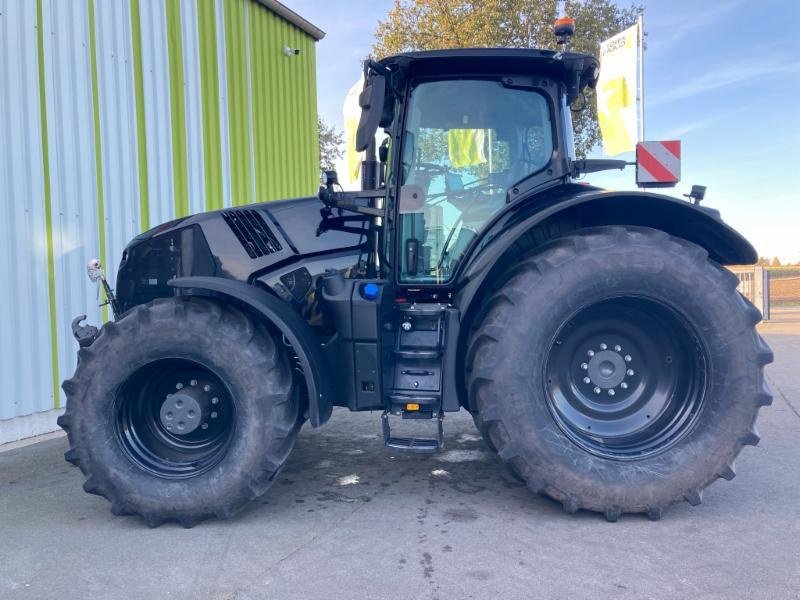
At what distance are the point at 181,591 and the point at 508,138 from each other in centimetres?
280

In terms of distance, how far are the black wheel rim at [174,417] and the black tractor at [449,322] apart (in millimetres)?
12

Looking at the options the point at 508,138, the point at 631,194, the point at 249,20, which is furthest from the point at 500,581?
the point at 249,20

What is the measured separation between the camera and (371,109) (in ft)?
10.0

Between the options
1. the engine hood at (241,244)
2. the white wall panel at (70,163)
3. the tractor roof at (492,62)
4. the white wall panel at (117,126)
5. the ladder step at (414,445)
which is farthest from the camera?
the white wall panel at (117,126)

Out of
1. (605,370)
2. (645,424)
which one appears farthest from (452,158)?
(645,424)

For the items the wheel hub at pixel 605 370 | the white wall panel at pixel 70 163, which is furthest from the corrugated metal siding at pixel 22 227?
the wheel hub at pixel 605 370

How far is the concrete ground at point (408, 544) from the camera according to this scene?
2334 millimetres

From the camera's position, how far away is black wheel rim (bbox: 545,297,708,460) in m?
3.09

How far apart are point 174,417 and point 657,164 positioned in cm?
316

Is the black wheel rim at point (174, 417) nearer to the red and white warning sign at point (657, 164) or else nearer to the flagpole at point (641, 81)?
the red and white warning sign at point (657, 164)

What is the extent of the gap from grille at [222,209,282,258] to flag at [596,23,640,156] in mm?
6617

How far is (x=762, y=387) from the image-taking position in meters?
2.92

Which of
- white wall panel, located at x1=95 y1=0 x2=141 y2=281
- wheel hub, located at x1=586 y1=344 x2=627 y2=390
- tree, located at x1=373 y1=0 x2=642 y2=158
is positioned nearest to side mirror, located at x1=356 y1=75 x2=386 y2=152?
wheel hub, located at x1=586 y1=344 x2=627 y2=390

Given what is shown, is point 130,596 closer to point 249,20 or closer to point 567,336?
point 567,336
